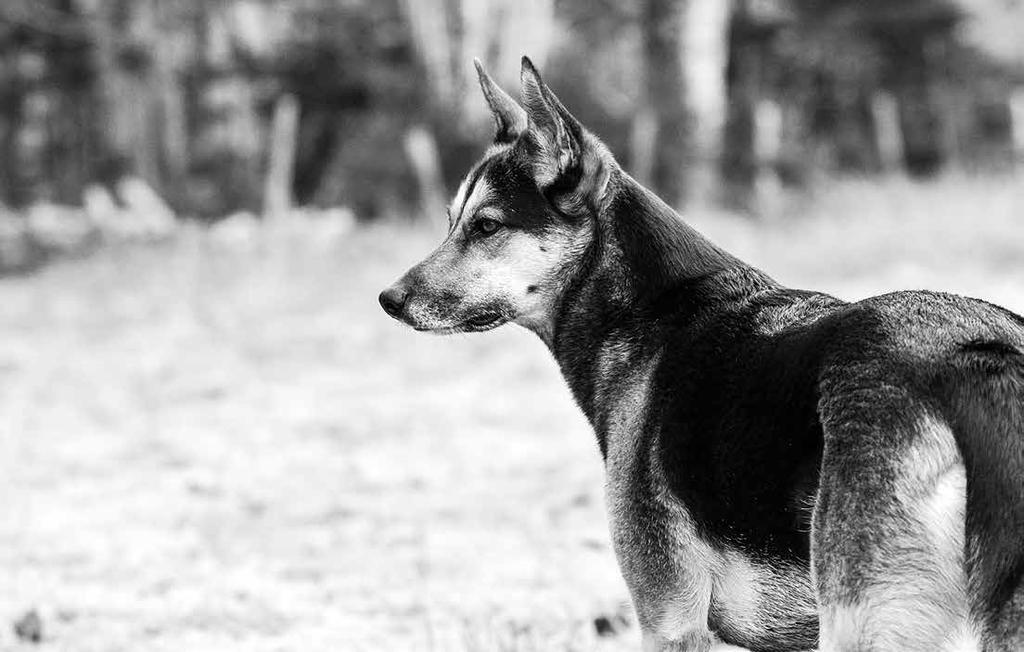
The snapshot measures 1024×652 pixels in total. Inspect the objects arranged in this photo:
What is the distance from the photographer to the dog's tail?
95.3 inches

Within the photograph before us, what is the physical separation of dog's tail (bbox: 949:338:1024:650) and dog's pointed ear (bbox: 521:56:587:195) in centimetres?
147

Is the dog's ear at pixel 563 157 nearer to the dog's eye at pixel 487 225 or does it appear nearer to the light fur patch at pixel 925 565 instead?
the dog's eye at pixel 487 225

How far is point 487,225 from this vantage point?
3.86 m

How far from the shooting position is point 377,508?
7.11 meters

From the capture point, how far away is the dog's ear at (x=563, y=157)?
3.65 meters

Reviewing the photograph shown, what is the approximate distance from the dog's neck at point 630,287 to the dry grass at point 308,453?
1.25m

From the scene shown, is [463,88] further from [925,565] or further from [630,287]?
[925,565]

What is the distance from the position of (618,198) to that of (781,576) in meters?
1.32

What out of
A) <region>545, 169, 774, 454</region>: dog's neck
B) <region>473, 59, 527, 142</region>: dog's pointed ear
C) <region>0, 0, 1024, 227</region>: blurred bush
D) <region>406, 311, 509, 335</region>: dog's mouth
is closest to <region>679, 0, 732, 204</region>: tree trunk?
<region>0, 0, 1024, 227</region>: blurred bush

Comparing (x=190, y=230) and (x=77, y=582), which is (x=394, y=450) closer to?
(x=77, y=582)

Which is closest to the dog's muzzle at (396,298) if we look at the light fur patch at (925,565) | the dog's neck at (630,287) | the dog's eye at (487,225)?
the dog's eye at (487,225)

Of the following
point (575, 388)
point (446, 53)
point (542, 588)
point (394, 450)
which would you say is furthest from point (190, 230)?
point (575, 388)

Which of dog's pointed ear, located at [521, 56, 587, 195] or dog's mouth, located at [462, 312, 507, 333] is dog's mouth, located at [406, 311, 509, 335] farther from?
dog's pointed ear, located at [521, 56, 587, 195]

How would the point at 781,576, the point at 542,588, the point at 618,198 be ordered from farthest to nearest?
the point at 542,588
the point at 618,198
the point at 781,576
